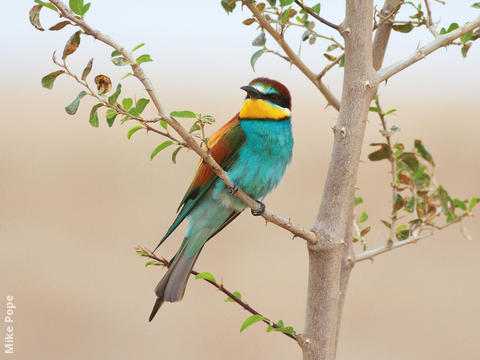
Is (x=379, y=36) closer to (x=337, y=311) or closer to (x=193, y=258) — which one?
(x=337, y=311)

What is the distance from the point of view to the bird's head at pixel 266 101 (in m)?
2.18

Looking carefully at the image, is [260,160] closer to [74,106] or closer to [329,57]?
Answer: [329,57]

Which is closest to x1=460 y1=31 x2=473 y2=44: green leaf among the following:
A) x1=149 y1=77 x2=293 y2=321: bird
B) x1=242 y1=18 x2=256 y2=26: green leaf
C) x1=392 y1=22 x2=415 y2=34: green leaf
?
x1=392 y1=22 x2=415 y2=34: green leaf

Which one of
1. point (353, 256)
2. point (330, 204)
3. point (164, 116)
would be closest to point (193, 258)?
point (353, 256)

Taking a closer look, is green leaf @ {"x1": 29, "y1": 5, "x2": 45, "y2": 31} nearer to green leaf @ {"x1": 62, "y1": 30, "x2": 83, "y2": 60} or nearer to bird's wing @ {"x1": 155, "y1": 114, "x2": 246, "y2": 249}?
green leaf @ {"x1": 62, "y1": 30, "x2": 83, "y2": 60}

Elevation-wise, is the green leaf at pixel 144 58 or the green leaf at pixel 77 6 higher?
the green leaf at pixel 77 6

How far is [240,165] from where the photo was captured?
82.1 inches

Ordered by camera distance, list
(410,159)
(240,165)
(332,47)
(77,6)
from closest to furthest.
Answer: (77,6) → (332,47) → (410,159) → (240,165)

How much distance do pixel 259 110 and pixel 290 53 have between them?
2.40ft

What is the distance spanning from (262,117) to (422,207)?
0.70 m

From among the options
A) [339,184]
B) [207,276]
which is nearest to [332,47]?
[339,184]

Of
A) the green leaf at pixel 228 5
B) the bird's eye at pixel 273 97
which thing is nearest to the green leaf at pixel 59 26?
the green leaf at pixel 228 5

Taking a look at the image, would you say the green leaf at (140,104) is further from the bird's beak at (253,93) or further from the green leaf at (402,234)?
the bird's beak at (253,93)

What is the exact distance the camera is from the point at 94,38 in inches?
42.8
